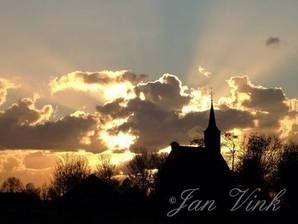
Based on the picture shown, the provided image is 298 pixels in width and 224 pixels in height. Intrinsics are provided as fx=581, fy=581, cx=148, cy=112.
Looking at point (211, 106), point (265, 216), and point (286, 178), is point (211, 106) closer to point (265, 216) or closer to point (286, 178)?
point (286, 178)

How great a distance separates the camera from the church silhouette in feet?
291

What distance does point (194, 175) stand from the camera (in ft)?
296

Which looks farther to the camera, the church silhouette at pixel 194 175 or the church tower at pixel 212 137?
the church tower at pixel 212 137

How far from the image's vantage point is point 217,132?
100 metres

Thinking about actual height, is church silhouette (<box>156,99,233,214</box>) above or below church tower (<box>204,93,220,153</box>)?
below

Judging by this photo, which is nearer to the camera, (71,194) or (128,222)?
(128,222)

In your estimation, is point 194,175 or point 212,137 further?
point 212,137

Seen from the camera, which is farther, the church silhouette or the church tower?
the church tower

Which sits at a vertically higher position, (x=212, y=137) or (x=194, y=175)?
(x=212, y=137)

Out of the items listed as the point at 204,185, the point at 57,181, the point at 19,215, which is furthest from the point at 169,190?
the point at 19,215

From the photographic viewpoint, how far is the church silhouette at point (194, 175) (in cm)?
8875

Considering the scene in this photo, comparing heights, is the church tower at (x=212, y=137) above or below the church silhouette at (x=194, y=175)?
above

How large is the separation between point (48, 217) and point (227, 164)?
5613 cm

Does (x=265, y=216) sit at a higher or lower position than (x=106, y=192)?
→ lower
